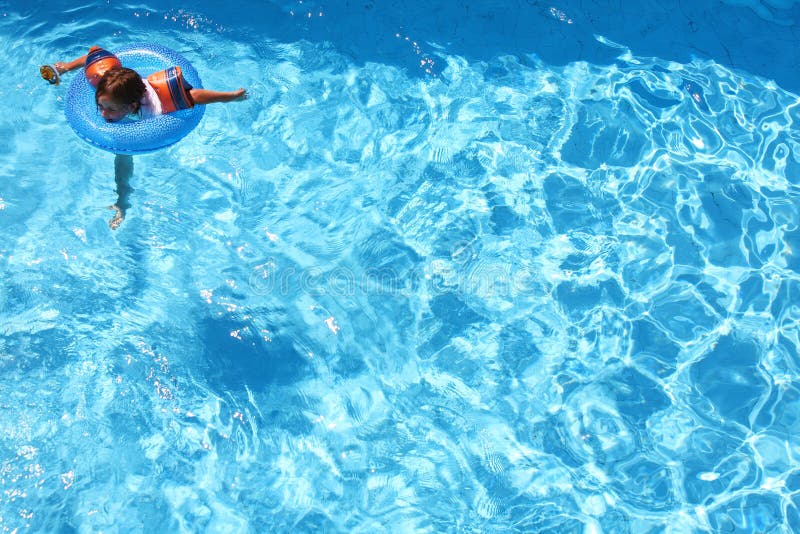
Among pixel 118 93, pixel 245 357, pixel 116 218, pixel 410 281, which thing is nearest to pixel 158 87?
pixel 118 93

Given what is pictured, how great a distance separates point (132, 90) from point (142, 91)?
128mm

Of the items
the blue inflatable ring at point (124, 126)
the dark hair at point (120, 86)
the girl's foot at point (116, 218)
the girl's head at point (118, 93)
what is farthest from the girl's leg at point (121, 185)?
the dark hair at point (120, 86)

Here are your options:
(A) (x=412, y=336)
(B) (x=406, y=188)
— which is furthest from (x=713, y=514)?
(B) (x=406, y=188)

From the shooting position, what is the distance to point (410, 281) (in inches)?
→ 201

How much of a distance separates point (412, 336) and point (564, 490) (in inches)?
57.5

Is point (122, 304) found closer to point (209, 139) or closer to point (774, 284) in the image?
point (209, 139)

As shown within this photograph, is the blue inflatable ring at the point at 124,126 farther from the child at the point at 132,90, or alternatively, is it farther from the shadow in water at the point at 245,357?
the shadow in water at the point at 245,357

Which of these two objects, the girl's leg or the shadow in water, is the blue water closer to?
the shadow in water

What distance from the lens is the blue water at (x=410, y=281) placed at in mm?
4516

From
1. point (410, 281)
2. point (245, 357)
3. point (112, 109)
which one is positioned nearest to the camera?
point (112, 109)

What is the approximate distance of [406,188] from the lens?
542 cm

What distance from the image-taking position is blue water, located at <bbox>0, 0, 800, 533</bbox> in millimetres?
4516

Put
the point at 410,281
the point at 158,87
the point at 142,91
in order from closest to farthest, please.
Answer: the point at 142,91 < the point at 158,87 < the point at 410,281

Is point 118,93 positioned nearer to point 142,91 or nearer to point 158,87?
point 142,91
